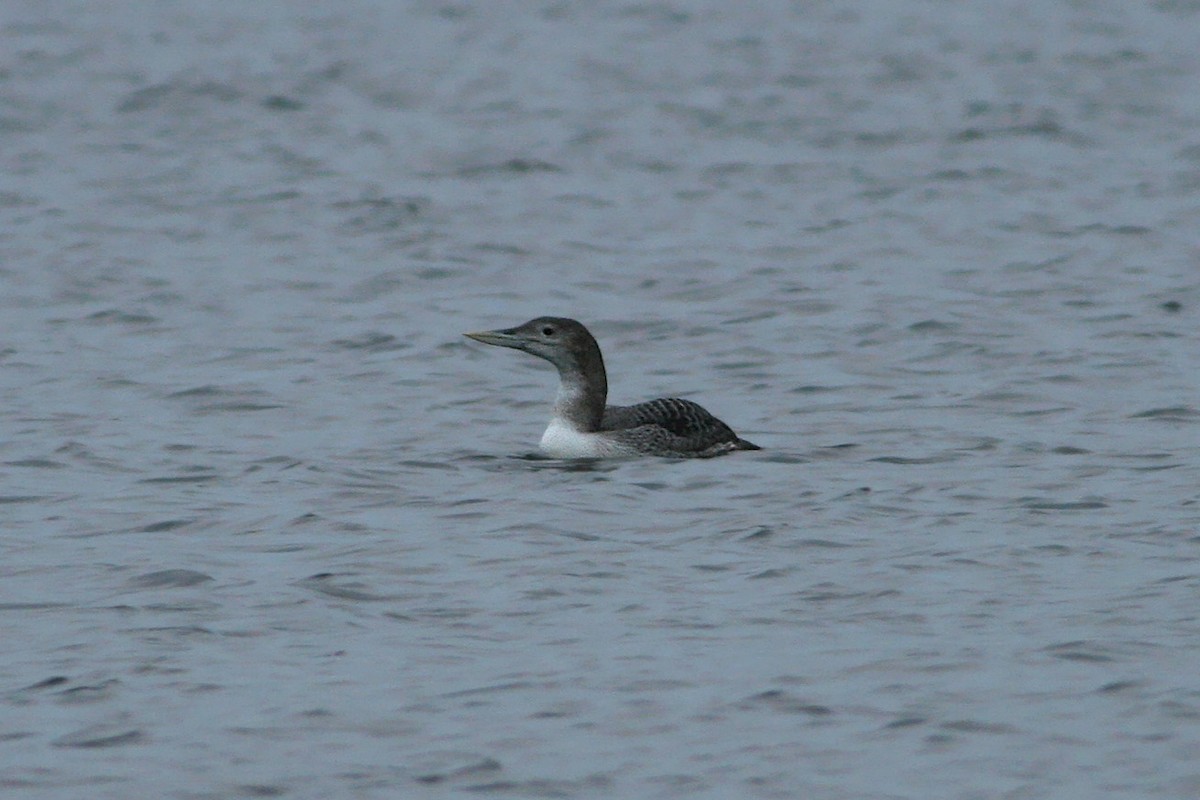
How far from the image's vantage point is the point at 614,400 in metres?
15.0

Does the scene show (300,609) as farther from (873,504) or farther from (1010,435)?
(1010,435)

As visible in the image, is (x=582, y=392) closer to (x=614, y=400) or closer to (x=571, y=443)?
(x=571, y=443)

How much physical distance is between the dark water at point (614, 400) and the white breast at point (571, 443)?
14cm

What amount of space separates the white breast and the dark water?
144 mm

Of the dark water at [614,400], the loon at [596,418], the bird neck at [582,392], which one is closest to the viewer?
the dark water at [614,400]

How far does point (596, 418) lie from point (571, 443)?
1.01ft

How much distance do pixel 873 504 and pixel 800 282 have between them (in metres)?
6.97

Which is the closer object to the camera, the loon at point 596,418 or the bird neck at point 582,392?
the loon at point 596,418

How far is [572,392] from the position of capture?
13.0m

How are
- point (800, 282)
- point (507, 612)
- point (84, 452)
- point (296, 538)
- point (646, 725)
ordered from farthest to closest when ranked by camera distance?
1. point (800, 282)
2. point (84, 452)
3. point (296, 538)
4. point (507, 612)
5. point (646, 725)

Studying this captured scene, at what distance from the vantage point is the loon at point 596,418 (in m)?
12.7

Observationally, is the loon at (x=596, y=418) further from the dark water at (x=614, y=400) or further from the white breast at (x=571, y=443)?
the dark water at (x=614, y=400)

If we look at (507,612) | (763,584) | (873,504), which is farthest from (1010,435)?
(507,612)

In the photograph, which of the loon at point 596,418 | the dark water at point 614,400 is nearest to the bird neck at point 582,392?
the loon at point 596,418
